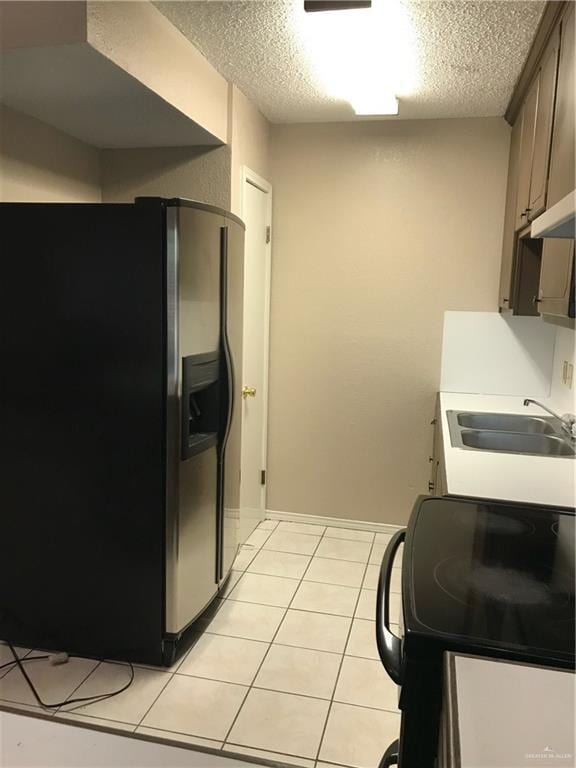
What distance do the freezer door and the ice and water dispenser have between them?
7cm

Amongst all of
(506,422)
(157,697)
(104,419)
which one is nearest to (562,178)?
(506,422)

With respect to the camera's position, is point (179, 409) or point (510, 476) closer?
point (510, 476)

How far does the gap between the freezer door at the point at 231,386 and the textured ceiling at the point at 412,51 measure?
27.8 inches

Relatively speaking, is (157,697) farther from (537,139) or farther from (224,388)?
(537,139)

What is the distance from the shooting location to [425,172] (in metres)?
3.39

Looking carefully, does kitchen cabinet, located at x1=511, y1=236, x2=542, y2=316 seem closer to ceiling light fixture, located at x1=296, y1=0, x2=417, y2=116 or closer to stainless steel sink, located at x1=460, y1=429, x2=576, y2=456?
stainless steel sink, located at x1=460, y1=429, x2=576, y2=456

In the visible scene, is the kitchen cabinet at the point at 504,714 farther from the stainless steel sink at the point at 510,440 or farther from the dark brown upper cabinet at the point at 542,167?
the stainless steel sink at the point at 510,440

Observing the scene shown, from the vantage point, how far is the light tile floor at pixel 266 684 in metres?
1.96

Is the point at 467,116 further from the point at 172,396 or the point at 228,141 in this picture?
the point at 172,396

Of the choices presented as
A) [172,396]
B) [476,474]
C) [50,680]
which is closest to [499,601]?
[476,474]

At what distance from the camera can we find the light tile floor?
1.96 m

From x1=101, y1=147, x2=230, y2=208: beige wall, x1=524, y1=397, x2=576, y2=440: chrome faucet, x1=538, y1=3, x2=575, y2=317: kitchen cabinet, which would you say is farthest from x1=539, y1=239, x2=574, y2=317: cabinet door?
x1=101, y1=147, x2=230, y2=208: beige wall

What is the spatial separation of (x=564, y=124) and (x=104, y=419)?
1833mm

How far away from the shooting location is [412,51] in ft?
7.98
